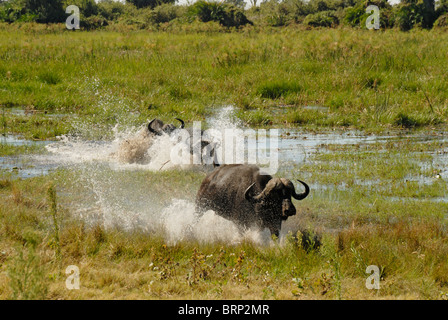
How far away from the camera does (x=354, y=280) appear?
215 inches

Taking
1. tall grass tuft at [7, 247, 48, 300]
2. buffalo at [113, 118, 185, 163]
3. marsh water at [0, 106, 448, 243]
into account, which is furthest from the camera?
buffalo at [113, 118, 185, 163]

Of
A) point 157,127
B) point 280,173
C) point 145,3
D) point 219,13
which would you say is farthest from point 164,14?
point 280,173

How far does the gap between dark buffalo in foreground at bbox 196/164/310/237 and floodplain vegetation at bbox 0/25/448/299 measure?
323 millimetres

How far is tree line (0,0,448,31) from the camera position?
3522 centimetres

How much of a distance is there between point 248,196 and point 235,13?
123 ft

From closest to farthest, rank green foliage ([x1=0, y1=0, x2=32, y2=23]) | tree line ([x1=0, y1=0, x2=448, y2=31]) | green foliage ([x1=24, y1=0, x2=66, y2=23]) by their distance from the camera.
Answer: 1. tree line ([x1=0, y1=0, x2=448, y2=31])
2. green foliage ([x1=0, y1=0, x2=32, y2=23])
3. green foliage ([x1=24, y1=0, x2=66, y2=23])

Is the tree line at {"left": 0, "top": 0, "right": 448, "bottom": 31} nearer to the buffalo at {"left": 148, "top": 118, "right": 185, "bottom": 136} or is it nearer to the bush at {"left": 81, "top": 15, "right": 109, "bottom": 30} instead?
the bush at {"left": 81, "top": 15, "right": 109, "bottom": 30}

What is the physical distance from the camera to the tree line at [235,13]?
35219mm

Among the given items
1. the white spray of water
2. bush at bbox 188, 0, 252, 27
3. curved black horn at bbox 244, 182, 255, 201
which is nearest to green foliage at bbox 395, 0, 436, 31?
bush at bbox 188, 0, 252, 27

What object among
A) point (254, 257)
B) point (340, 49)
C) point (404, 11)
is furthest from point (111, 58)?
point (404, 11)

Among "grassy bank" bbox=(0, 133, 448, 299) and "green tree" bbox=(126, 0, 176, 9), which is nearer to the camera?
"grassy bank" bbox=(0, 133, 448, 299)

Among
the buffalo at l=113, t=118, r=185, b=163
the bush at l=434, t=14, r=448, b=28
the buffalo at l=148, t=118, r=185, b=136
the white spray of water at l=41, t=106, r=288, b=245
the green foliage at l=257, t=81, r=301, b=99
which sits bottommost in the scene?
the white spray of water at l=41, t=106, r=288, b=245

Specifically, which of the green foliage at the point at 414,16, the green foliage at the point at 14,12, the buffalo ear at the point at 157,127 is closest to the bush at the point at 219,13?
the green foliage at the point at 414,16

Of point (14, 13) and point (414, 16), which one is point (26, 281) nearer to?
point (414, 16)
